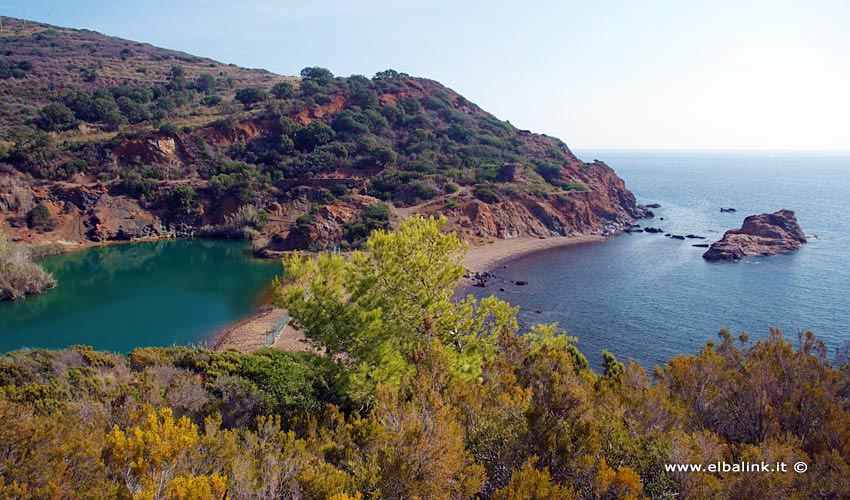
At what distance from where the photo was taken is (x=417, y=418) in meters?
9.45

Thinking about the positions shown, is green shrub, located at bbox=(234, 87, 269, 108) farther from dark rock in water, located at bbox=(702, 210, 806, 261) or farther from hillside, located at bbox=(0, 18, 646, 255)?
dark rock in water, located at bbox=(702, 210, 806, 261)

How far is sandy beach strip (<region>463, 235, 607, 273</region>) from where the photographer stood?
191 ft

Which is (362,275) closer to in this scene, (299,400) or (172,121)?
(299,400)

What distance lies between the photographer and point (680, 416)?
12086 millimetres

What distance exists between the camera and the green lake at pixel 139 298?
35344 millimetres

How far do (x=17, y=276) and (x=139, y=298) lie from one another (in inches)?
388

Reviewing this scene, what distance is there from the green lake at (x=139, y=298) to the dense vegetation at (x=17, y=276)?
97cm

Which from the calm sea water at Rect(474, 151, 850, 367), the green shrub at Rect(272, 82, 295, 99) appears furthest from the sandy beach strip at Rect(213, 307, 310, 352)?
the green shrub at Rect(272, 82, 295, 99)

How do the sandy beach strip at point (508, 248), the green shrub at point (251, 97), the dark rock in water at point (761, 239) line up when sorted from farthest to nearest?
1. the green shrub at point (251, 97)
2. the dark rock in water at point (761, 239)
3. the sandy beach strip at point (508, 248)

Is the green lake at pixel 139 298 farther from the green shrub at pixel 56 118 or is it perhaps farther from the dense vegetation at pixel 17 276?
the green shrub at pixel 56 118

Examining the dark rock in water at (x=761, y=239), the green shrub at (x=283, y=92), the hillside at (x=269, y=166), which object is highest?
the green shrub at (x=283, y=92)

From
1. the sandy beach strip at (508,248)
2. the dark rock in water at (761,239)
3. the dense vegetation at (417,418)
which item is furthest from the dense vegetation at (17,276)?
the dark rock in water at (761,239)

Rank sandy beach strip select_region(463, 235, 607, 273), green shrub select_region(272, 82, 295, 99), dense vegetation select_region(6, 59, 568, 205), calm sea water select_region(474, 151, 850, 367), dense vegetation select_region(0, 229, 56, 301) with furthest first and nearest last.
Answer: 1. green shrub select_region(272, 82, 295, 99)
2. dense vegetation select_region(6, 59, 568, 205)
3. sandy beach strip select_region(463, 235, 607, 273)
4. dense vegetation select_region(0, 229, 56, 301)
5. calm sea water select_region(474, 151, 850, 367)

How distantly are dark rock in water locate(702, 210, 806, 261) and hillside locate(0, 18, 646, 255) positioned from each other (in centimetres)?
1793
